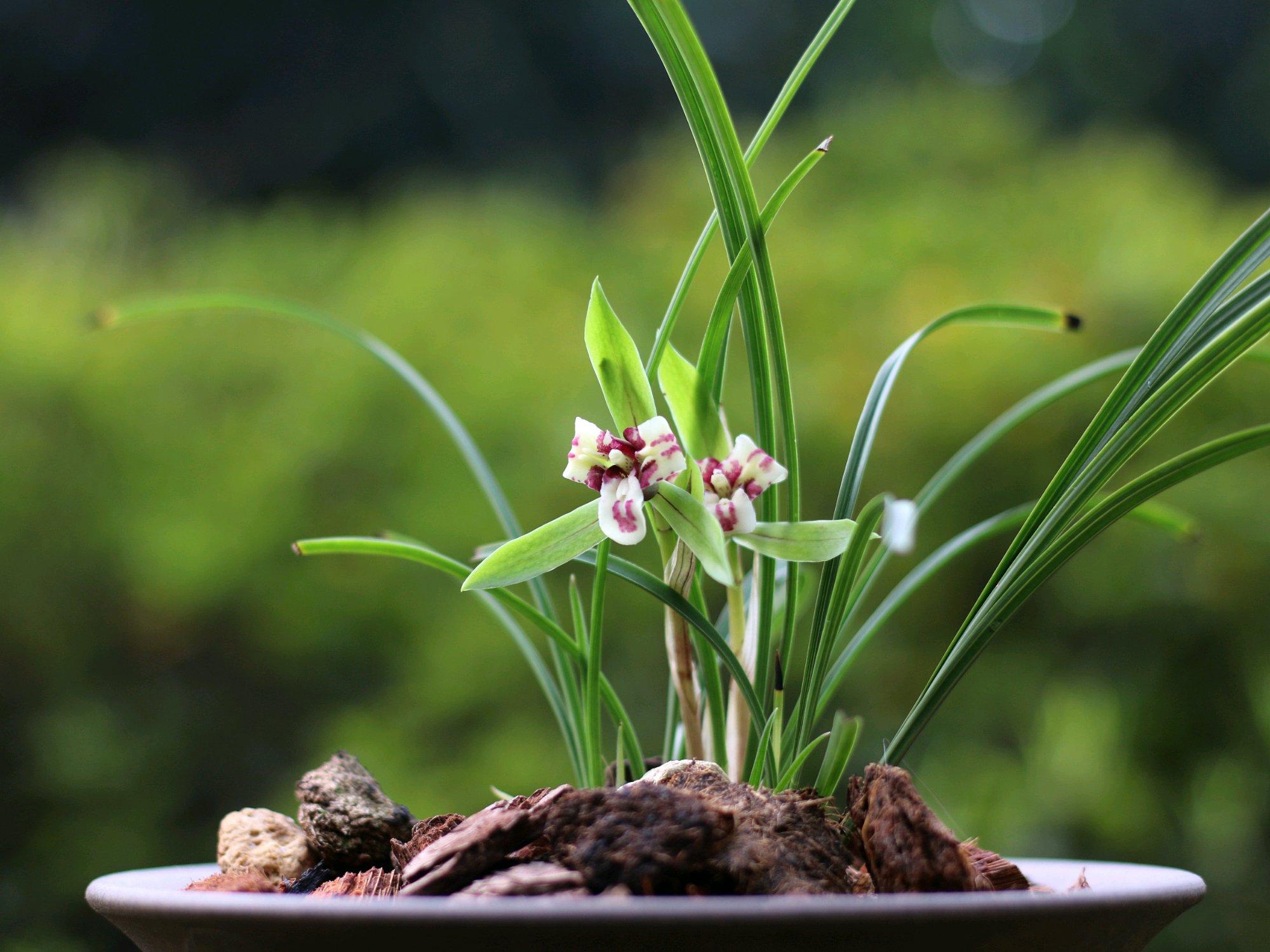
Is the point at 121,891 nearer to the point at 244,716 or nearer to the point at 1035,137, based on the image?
the point at 244,716

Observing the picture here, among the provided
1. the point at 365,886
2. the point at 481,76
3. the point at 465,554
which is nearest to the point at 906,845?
the point at 365,886

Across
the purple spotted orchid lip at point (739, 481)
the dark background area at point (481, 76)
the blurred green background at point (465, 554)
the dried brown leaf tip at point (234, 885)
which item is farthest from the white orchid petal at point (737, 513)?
the dark background area at point (481, 76)

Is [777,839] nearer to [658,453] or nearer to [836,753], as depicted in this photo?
[836,753]

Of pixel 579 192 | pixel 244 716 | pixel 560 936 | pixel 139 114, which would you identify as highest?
pixel 139 114

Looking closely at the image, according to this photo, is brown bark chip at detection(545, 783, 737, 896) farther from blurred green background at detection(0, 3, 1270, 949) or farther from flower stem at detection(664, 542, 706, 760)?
blurred green background at detection(0, 3, 1270, 949)

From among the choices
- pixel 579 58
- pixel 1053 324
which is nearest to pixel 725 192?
pixel 1053 324

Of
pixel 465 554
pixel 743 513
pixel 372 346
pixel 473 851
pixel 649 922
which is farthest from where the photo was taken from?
pixel 465 554
